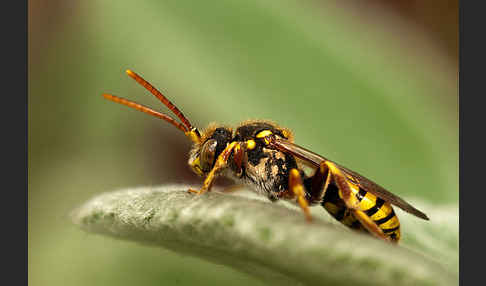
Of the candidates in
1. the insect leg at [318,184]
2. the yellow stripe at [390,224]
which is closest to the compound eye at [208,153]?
the insect leg at [318,184]

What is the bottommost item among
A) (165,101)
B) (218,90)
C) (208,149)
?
(208,149)

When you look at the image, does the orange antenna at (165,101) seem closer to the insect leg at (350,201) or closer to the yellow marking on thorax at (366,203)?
the insect leg at (350,201)

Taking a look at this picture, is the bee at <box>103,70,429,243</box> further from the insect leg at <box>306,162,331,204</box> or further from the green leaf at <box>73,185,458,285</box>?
the green leaf at <box>73,185,458,285</box>

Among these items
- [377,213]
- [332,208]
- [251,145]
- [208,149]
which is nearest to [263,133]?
[251,145]

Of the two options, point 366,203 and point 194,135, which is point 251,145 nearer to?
point 194,135

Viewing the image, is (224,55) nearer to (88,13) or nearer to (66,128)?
(88,13)

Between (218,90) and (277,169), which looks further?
(218,90)

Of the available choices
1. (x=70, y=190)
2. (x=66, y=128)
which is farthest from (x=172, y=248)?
(x=66, y=128)

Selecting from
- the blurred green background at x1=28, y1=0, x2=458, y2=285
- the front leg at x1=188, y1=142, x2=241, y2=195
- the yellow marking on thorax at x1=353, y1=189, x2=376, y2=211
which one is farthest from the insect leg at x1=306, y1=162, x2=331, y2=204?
the blurred green background at x1=28, y1=0, x2=458, y2=285
